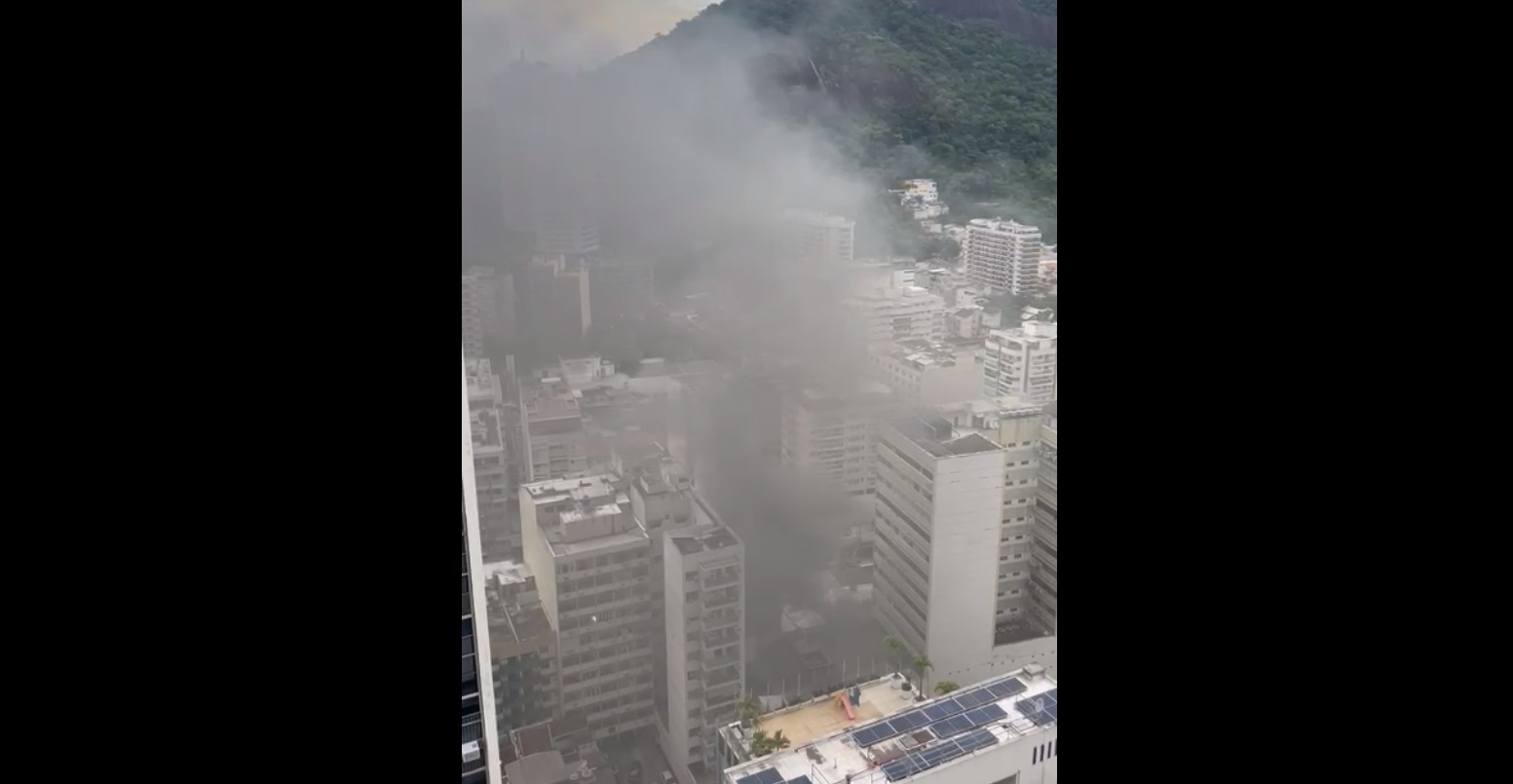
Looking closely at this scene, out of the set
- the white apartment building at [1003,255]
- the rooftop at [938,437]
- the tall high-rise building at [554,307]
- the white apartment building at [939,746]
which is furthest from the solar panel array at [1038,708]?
the tall high-rise building at [554,307]

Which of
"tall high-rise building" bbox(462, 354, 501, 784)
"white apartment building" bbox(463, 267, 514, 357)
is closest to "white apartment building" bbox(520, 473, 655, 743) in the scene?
"tall high-rise building" bbox(462, 354, 501, 784)

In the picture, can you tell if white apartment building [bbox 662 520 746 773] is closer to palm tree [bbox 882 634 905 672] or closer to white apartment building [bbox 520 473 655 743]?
white apartment building [bbox 520 473 655 743]

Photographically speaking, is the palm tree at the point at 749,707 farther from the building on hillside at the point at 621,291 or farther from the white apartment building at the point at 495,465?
the building on hillside at the point at 621,291

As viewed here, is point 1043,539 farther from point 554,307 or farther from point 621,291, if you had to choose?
point 554,307
